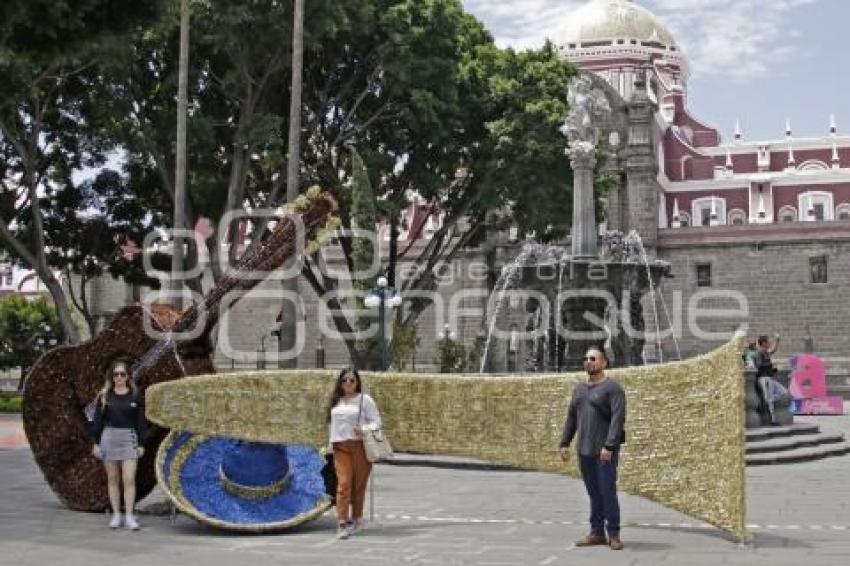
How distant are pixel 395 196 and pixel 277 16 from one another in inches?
256

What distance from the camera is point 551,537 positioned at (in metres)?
8.21

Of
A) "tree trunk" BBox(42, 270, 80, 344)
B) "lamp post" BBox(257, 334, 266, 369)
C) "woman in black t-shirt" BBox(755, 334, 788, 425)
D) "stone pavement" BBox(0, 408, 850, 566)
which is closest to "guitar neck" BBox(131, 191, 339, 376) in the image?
"stone pavement" BBox(0, 408, 850, 566)

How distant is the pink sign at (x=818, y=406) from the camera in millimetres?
23641

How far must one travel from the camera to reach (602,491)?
752 cm

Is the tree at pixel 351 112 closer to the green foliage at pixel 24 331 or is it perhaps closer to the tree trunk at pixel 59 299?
the tree trunk at pixel 59 299

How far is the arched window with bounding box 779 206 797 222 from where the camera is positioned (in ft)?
168

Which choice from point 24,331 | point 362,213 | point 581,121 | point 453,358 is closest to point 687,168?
point 453,358

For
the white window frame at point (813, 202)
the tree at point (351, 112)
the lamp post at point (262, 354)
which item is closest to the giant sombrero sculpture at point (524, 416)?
the tree at point (351, 112)

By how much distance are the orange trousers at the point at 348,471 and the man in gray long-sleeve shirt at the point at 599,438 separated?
1.56m

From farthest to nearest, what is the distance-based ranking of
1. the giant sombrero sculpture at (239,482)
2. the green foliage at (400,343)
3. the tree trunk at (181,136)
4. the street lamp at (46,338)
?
the street lamp at (46,338) → the green foliage at (400,343) → the tree trunk at (181,136) → the giant sombrero sculpture at (239,482)

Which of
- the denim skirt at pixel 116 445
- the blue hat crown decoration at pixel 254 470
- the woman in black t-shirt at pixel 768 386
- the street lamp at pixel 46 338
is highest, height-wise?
the street lamp at pixel 46 338

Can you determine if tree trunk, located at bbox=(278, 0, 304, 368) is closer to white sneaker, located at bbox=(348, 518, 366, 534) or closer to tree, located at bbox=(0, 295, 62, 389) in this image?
white sneaker, located at bbox=(348, 518, 366, 534)

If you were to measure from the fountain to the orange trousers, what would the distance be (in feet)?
33.3

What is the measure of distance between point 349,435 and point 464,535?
126cm
